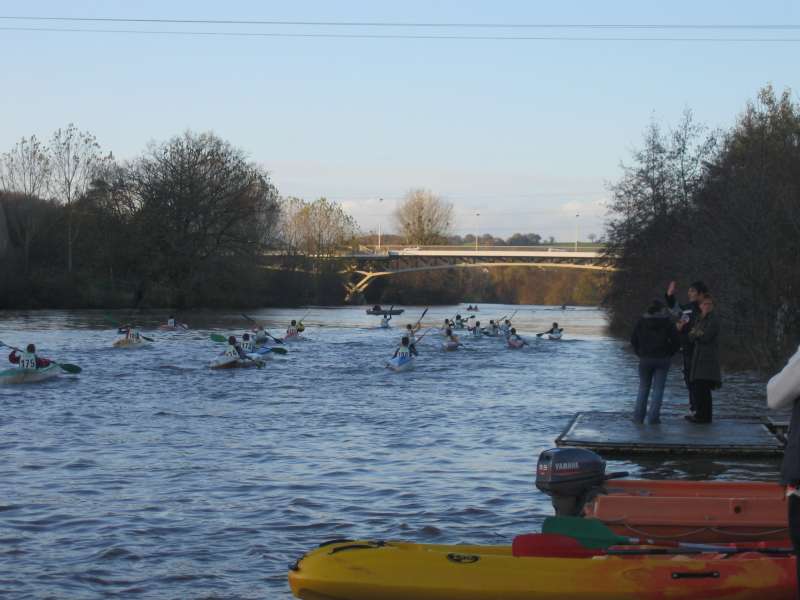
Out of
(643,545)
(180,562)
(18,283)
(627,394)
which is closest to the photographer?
(643,545)

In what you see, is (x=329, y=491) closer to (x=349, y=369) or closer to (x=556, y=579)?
(x=556, y=579)

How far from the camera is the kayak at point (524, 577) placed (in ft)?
23.2

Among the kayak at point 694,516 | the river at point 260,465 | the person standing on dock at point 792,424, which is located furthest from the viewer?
the river at point 260,465

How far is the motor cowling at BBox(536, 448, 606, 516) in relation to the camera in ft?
31.0

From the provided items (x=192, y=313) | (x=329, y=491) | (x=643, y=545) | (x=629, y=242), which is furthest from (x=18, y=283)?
(x=643, y=545)

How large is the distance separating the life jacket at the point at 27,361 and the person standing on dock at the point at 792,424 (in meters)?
21.6

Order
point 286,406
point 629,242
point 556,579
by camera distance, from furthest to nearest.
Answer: point 629,242 → point 286,406 → point 556,579

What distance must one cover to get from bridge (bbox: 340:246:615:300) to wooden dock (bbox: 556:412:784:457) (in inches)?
2755

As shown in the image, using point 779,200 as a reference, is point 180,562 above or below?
below

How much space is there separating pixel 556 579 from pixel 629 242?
38.8 m

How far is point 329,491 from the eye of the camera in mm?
12906

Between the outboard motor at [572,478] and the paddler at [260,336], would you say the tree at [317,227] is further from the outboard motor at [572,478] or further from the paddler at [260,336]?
the outboard motor at [572,478]

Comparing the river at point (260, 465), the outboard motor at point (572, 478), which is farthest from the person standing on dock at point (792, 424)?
the river at point (260, 465)

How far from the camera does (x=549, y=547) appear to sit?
7.67 m
